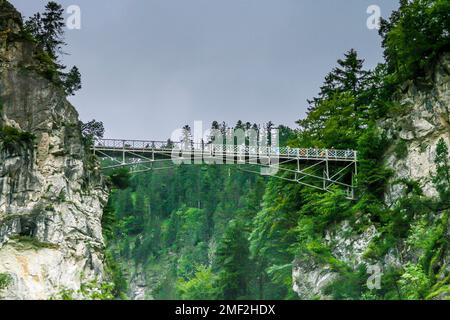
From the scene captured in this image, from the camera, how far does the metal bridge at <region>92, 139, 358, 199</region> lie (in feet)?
132

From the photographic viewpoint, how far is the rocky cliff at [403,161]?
35969mm

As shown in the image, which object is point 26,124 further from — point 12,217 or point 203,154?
point 203,154

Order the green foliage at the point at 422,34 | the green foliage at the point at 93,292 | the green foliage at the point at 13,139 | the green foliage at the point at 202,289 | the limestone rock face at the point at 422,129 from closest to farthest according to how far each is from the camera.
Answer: the green foliage at the point at 93,292
the green foliage at the point at 13,139
the green foliage at the point at 422,34
the limestone rock face at the point at 422,129
the green foliage at the point at 202,289

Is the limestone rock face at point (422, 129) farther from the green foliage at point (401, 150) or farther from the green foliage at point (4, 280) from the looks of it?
the green foliage at point (4, 280)

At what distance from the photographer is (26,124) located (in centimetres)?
3769

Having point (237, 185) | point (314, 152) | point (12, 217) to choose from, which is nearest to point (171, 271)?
point (237, 185)

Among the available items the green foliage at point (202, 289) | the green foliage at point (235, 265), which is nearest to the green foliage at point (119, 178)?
the green foliage at point (235, 265)

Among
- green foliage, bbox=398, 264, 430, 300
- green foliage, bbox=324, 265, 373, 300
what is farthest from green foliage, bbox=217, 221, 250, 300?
green foliage, bbox=398, 264, 430, 300

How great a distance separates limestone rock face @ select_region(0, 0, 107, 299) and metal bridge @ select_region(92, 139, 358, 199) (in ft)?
8.97

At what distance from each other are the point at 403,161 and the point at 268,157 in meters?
8.08

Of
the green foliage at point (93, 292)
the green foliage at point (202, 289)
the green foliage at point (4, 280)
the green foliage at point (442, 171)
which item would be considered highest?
the green foliage at point (442, 171)

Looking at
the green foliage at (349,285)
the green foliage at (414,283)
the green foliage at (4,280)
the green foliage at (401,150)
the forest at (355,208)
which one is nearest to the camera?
the green foliage at (414,283)

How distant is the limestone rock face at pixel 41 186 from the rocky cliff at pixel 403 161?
495 inches

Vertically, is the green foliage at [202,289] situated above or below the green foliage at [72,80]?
below
